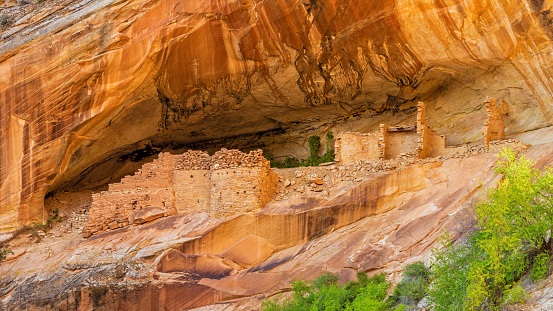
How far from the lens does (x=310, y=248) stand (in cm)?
1261

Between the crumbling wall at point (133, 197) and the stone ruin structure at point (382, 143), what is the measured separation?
523cm

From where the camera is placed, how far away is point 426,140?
1438 centimetres

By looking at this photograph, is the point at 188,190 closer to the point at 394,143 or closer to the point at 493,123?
the point at 394,143

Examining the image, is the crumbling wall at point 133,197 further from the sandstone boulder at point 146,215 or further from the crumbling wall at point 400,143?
the crumbling wall at point 400,143

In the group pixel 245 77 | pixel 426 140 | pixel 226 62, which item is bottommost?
pixel 426 140

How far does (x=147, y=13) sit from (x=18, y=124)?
489 cm

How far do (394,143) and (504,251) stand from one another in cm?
707

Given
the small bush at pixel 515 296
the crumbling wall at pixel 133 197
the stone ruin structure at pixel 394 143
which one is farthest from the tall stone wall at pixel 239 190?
the small bush at pixel 515 296

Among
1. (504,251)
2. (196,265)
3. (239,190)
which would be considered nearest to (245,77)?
(239,190)

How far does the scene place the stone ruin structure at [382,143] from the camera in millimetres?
14672

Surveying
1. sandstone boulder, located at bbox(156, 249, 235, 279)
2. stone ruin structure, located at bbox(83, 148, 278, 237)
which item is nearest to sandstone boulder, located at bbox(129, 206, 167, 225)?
stone ruin structure, located at bbox(83, 148, 278, 237)

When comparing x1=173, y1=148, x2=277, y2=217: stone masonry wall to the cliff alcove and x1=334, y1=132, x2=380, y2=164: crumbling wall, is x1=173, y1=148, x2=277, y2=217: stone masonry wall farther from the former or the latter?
x1=334, y1=132, x2=380, y2=164: crumbling wall

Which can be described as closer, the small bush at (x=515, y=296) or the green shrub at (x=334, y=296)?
the small bush at (x=515, y=296)

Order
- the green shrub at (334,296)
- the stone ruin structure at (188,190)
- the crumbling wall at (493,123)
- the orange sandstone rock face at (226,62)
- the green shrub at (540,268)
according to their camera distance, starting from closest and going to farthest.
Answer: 1. the green shrub at (540,268)
2. the green shrub at (334,296)
3. the crumbling wall at (493,123)
4. the stone ruin structure at (188,190)
5. the orange sandstone rock face at (226,62)
